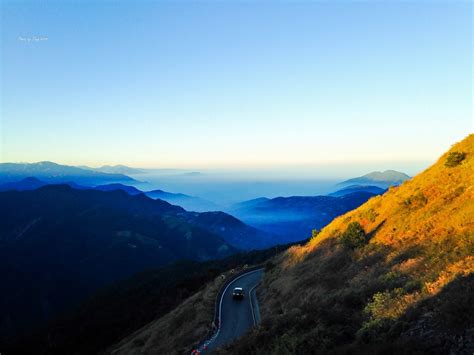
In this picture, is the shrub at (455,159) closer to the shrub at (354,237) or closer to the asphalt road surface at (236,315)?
the shrub at (354,237)

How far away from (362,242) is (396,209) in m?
5.27

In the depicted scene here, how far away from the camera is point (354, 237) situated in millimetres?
26984

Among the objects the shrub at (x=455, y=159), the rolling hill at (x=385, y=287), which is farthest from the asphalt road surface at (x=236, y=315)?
the shrub at (x=455, y=159)

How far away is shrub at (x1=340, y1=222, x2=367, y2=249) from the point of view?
1032 inches

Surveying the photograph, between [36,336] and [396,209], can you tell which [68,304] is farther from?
[396,209]

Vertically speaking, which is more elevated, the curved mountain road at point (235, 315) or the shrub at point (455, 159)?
the shrub at point (455, 159)

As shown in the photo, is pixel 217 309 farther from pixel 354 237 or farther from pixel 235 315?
pixel 354 237

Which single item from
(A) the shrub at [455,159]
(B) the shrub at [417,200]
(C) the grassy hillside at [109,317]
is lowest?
(C) the grassy hillside at [109,317]

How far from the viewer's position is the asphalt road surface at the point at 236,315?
24.8 meters

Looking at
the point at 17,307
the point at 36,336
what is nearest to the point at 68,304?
the point at 17,307

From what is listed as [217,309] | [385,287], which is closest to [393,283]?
[385,287]

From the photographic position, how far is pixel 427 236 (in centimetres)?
1997

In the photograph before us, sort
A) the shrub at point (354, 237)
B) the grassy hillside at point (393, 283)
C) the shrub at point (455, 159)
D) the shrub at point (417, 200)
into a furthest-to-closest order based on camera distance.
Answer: the shrub at point (455, 159)
the shrub at point (354, 237)
the shrub at point (417, 200)
the grassy hillside at point (393, 283)

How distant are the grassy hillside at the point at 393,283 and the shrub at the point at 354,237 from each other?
0.31 feet
